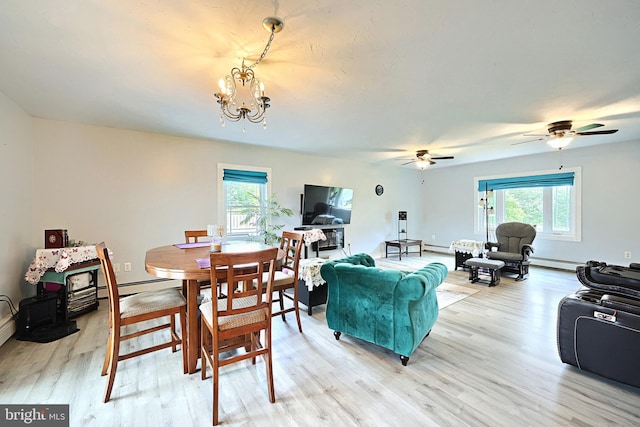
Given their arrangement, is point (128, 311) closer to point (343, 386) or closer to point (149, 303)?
point (149, 303)

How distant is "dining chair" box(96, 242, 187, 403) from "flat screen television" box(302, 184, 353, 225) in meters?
3.34

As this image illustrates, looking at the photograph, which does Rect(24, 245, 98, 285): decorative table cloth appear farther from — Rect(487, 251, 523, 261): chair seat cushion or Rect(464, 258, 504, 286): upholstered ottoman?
Rect(487, 251, 523, 261): chair seat cushion

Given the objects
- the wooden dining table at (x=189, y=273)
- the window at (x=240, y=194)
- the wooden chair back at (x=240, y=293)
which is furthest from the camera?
the window at (x=240, y=194)

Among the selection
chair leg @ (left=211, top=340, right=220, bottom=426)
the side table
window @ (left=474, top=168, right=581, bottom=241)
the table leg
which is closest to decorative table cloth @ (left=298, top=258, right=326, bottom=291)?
the table leg

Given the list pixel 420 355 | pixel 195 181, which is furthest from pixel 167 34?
pixel 420 355

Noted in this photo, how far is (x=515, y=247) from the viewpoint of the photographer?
5.21m

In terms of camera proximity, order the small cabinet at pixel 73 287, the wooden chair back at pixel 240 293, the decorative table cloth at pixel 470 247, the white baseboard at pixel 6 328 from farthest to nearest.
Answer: the decorative table cloth at pixel 470 247 → the small cabinet at pixel 73 287 → the white baseboard at pixel 6 328 → the wooden chair back at pixel 240 293

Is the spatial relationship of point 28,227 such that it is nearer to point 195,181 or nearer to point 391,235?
point 195,181

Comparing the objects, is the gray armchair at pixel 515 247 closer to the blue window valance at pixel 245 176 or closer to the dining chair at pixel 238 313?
the blue window valance at pixel 245 176

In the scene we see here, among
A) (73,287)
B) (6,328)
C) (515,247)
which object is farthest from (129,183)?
(515,247)

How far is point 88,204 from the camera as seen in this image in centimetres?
359

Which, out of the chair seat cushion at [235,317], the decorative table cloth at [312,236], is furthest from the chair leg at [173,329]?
the decorative table cloth at [312,236]

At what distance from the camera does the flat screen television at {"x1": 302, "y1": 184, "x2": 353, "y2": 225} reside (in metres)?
5.36

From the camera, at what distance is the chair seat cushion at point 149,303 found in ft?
6.27
